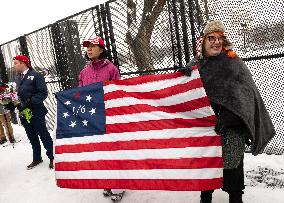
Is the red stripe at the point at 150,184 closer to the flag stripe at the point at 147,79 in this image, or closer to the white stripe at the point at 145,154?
the white stripe at the point at 145,154

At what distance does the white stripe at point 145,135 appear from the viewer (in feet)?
10.5

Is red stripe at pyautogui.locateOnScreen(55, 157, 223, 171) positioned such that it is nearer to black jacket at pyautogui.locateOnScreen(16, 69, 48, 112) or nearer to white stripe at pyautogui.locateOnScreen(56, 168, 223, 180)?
white stripe at pyautogui.locateOnScreen(56, 168, 223, 180)

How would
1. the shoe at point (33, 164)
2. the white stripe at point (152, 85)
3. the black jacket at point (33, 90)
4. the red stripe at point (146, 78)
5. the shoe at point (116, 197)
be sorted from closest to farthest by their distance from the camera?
the white stripe at point (152, 85)
the red stripe at point (146, 78)
the shoe at point (116, 197)
the black jacket at point (33, 90)
the shoe at point (33, 164)

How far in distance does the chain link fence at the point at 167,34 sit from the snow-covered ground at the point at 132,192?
1.65ft

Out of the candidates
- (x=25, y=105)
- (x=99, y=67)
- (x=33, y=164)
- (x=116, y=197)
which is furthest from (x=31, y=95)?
(x=116, y=197)

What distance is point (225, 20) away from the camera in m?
4.30

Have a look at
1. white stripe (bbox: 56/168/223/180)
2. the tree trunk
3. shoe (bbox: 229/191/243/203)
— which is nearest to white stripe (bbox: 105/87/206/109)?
white stripe (bbox: 56/168/223/180)

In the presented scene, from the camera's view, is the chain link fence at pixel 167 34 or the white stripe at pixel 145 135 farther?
the chain link fence at pixel 167 34

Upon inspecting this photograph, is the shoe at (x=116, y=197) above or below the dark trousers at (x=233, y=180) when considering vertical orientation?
below

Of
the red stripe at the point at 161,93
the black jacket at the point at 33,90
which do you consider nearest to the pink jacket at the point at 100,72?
the red stripe at the point at 161,93

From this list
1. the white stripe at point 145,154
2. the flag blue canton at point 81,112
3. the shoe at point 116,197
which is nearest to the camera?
the white stripe at point 145,154

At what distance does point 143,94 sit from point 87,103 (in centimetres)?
76

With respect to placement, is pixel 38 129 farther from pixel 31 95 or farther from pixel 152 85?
pixel 152 85

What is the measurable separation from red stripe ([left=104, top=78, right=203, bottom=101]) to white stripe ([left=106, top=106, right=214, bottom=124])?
0.61 feet
